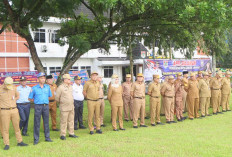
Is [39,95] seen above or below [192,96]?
above

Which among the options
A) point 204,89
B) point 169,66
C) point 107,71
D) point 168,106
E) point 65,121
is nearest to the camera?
point 65,121

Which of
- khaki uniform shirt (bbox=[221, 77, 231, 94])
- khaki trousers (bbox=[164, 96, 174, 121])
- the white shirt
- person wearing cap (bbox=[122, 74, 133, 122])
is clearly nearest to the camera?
the white shirt

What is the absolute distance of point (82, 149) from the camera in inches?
231

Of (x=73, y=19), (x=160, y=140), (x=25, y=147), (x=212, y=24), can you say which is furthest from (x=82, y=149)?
(x=73, y=19)

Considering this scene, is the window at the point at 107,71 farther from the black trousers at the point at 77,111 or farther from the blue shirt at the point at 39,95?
the blue shirt at the point at 39,95

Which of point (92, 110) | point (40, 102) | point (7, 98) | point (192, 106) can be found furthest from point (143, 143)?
point (192, 106)

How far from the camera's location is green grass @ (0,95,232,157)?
5.57 meters

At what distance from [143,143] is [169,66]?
465 inches

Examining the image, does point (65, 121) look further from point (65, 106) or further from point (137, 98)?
point (137, 98)

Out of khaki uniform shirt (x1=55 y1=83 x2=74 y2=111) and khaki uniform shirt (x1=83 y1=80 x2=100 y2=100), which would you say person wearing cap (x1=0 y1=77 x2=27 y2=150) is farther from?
khaki uniform shirt (x1=83 y1=80 x2=100 y2=100)

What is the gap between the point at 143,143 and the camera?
6281 mm

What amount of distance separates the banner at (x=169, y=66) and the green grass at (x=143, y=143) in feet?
25.6

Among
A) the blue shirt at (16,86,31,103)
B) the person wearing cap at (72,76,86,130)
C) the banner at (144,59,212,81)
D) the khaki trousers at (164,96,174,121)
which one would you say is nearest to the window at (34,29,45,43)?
the banner at (144,59,212,81)

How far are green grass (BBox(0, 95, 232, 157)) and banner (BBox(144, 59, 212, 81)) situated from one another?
25.6ft
